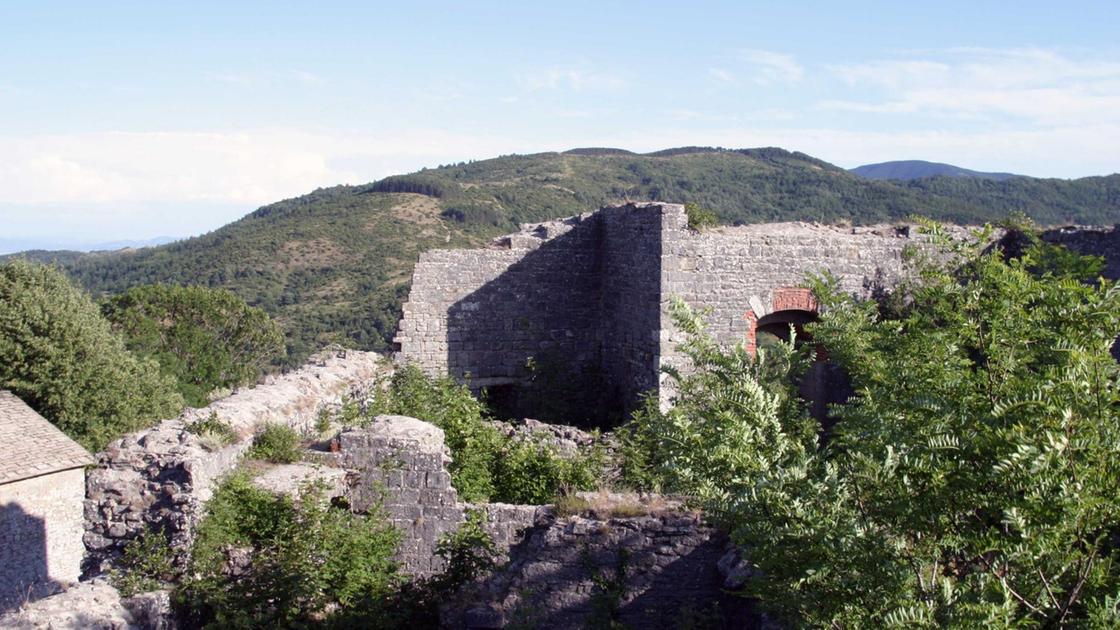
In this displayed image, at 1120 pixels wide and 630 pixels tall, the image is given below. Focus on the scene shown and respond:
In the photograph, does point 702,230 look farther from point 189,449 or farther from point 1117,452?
point 1117,452

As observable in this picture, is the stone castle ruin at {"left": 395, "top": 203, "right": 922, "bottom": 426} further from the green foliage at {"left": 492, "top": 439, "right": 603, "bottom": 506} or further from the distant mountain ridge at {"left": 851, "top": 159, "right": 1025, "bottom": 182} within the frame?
the distant mountain ridge at {"left": 851, "top": 159, "right": 1025, "bottom": 182}

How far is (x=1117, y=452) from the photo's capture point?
319 centimetres

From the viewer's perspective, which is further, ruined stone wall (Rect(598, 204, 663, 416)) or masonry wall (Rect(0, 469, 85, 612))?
masonry wall (Rect(0, 469, 85, 612))

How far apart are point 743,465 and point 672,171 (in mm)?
55713

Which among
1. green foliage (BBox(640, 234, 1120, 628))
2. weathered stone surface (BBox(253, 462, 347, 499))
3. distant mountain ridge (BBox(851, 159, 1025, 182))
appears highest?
distant mountain ridge (BBox(851, 159, 1025, 182))

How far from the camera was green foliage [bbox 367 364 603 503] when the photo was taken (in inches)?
340

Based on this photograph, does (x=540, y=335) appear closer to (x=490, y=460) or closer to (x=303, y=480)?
(x=490, y=460)

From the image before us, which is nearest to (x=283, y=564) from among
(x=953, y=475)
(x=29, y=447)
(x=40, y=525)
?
(x=953, y=475)

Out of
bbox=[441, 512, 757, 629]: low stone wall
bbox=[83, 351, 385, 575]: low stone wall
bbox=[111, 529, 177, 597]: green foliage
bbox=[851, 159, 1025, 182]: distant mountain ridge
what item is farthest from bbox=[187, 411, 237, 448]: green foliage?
bbox=[851, 159, 1025, 182]: distant mountain ridge

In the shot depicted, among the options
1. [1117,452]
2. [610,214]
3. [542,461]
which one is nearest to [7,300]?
[610,214]

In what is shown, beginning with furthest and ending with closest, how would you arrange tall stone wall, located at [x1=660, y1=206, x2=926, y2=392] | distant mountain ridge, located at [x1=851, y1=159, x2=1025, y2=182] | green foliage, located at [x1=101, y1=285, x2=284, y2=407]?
distant mountain ridge, located at [x1=851, y1=159, x2=1025, y2=182] → green foliage, located at [x1=101, y1=285, x2=284, y2=407] → tall stone wall, located at [x1=660, y1=206, x2=926, y2=392]

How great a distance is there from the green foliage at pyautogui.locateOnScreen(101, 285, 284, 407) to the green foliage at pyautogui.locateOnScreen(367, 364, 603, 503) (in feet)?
64.1

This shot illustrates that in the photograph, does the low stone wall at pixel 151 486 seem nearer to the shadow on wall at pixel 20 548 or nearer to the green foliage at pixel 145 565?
the green foliage at pixel 145 565

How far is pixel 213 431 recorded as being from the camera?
8.31 meters
